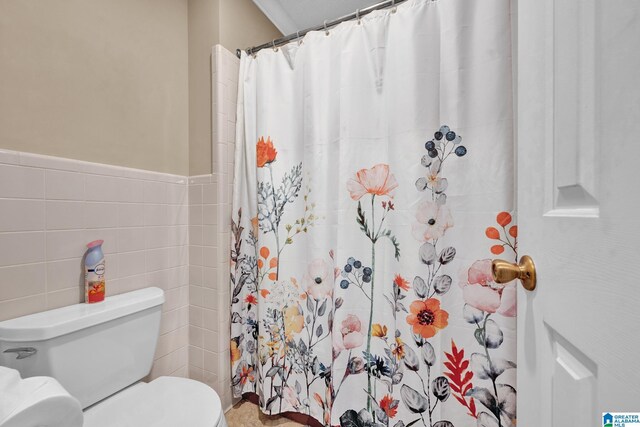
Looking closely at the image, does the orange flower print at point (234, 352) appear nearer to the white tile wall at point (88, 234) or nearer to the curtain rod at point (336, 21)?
the white tile wall at point (88, 234)

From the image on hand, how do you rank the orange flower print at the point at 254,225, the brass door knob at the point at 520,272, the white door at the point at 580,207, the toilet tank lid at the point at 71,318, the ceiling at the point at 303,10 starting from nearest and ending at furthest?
the white door at the point at 580,207, the brass door knob at the point at 520,272, the toilet tank lid at the point at 71,318, the orange flower print at the point at 254,225, the ceiling at the point at 303,10

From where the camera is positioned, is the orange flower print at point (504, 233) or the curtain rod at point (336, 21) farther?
the curtain rod at point (336, 21)

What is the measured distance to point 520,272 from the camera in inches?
18.7

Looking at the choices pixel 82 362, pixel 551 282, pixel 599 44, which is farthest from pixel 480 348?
pixel 82 362

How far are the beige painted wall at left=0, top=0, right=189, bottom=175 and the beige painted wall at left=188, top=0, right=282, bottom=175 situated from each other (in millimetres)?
40

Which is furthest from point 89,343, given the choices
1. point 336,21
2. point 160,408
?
point 336,21

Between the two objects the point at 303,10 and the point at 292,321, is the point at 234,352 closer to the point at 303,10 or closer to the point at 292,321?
the point at 292,321

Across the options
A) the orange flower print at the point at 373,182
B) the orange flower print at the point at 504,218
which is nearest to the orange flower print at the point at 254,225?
the orange flower print at the point at 373,182

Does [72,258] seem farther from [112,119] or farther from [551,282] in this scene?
[551,282]

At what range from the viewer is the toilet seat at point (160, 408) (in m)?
0.76

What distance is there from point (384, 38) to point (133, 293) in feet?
4.62

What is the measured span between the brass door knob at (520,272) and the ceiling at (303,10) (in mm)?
1559

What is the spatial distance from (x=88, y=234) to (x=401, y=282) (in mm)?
1156

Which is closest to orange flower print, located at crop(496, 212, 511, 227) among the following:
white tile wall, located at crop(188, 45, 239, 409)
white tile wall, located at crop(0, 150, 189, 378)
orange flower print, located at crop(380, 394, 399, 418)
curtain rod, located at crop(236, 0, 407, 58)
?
orange flower print, located at crop(380, 394, 399, 418)
